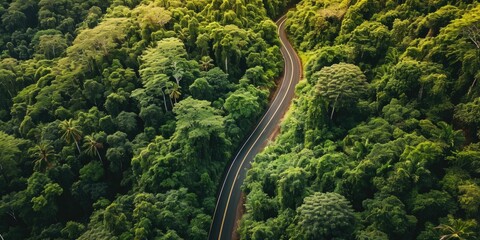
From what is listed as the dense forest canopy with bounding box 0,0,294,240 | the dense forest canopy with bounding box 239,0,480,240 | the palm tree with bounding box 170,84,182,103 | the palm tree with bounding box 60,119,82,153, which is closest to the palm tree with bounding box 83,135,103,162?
the dense forest canopy with bounding box 0,0,294,240

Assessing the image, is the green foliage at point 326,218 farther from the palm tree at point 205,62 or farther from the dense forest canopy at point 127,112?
the palm tree at point 205,62

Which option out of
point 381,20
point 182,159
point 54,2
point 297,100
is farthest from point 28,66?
point 381,20

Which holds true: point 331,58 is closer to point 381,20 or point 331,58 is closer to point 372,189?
point 381,20

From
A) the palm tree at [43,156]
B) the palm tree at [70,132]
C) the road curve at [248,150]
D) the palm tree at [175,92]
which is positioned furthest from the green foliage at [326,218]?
the palm tree at [43,156]

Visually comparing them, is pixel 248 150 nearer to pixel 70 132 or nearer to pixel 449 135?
pixel 70 132

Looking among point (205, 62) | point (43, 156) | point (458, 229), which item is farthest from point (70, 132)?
point (458, 229)

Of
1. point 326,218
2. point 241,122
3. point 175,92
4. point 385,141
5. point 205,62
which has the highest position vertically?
point 385,141

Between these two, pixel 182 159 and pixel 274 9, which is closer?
pixel 182 159
